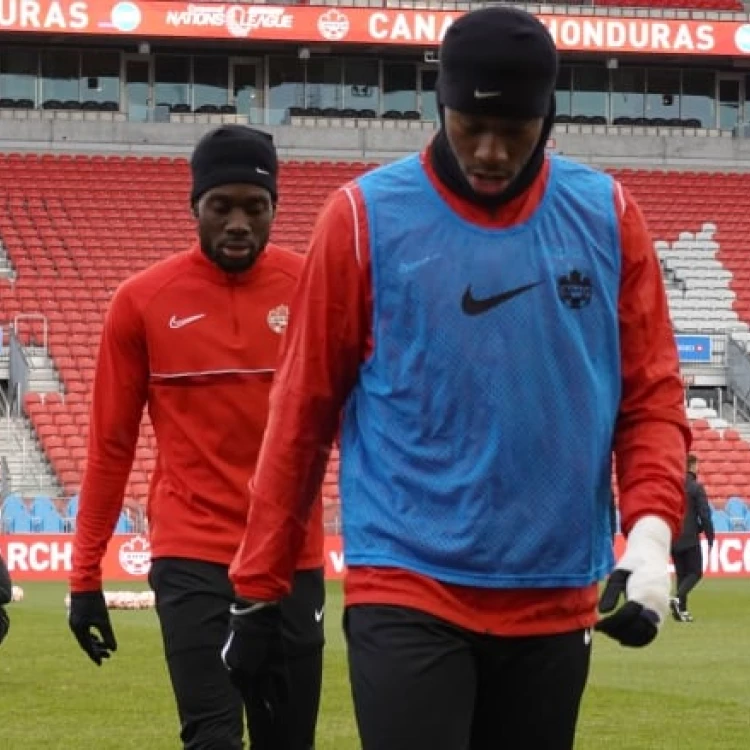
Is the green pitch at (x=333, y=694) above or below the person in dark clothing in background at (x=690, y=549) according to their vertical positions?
above

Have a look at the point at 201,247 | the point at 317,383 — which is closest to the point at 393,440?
the point at 317,383

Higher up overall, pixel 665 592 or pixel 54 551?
pixel 665 592

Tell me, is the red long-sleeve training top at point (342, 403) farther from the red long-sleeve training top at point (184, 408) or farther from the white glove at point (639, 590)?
the red long-sleeve training top at point (184, 408)

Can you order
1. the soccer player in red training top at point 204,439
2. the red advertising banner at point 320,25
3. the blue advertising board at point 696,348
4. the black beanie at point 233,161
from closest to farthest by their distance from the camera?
Answer: the soccer player in red training top at point 204,439 < the black beanie at point 233,161 < the blue advertising board at point 696,348 < the red advertising banner at point 320,25

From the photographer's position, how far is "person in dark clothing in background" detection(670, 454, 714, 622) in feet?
79.0

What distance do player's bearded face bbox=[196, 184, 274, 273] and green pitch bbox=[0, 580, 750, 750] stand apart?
518 cm

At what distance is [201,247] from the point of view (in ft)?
25.4

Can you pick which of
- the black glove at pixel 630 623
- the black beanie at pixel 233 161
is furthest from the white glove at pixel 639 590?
the black beanie at pixel 233 161

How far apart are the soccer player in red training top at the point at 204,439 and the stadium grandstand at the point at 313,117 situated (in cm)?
3357

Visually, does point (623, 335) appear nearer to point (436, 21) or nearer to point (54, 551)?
point (54, 551)

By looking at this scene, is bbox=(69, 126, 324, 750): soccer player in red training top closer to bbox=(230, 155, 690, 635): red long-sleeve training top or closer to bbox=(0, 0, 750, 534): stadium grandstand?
bbox=(230, 155, 690, 635): red long-sleeve training top

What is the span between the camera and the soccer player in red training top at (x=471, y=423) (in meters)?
4.73

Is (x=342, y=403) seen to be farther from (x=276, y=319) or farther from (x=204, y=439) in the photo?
(x=276, y=319)

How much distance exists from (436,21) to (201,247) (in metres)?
42.2
